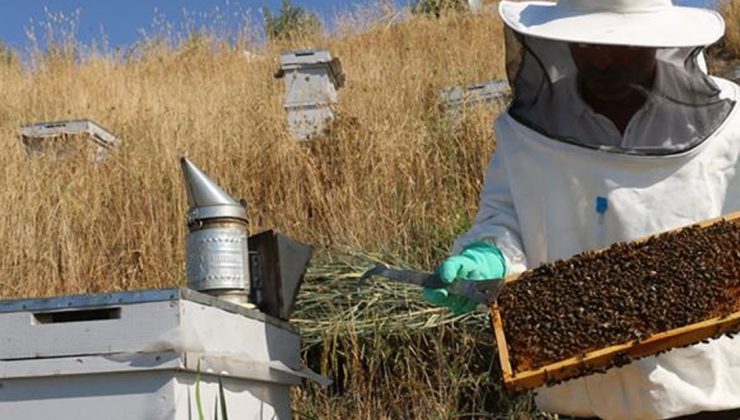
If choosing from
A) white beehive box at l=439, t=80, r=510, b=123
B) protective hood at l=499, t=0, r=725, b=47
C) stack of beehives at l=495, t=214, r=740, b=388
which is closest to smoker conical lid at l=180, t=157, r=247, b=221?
stack of beehives at l=495, t=214, r=740, b=388

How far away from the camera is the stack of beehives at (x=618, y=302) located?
1954 millimetres

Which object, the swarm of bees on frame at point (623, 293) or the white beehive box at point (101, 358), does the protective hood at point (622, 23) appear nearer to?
the swarm of bees on frame at point (623, 293)

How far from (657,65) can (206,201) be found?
46.1 inches

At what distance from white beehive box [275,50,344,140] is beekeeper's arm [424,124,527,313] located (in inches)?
141

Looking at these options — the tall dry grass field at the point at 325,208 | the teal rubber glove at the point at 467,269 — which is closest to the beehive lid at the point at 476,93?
the tall dry grass field at the point at 325,208

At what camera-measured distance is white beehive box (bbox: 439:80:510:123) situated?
5754 millimetres

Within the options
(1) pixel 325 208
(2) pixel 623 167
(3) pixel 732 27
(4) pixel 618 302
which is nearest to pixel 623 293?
(4) pixel 618 302

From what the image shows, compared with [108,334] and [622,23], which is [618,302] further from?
[108,334]

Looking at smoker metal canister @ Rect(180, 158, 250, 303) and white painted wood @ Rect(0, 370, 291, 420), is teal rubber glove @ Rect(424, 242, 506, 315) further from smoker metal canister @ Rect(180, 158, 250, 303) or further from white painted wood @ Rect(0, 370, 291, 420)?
white painted wood @ Rect(0, 370, 291, 420)

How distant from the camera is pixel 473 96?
5820mm

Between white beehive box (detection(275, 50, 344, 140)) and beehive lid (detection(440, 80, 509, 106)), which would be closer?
beehive lid (detection(440, 80, 509, 106))

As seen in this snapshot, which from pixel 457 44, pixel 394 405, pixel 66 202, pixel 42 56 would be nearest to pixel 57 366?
pixel 394 405

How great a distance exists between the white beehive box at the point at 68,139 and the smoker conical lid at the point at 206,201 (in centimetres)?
349

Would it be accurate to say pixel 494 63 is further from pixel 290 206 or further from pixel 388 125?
pixel 290 206
